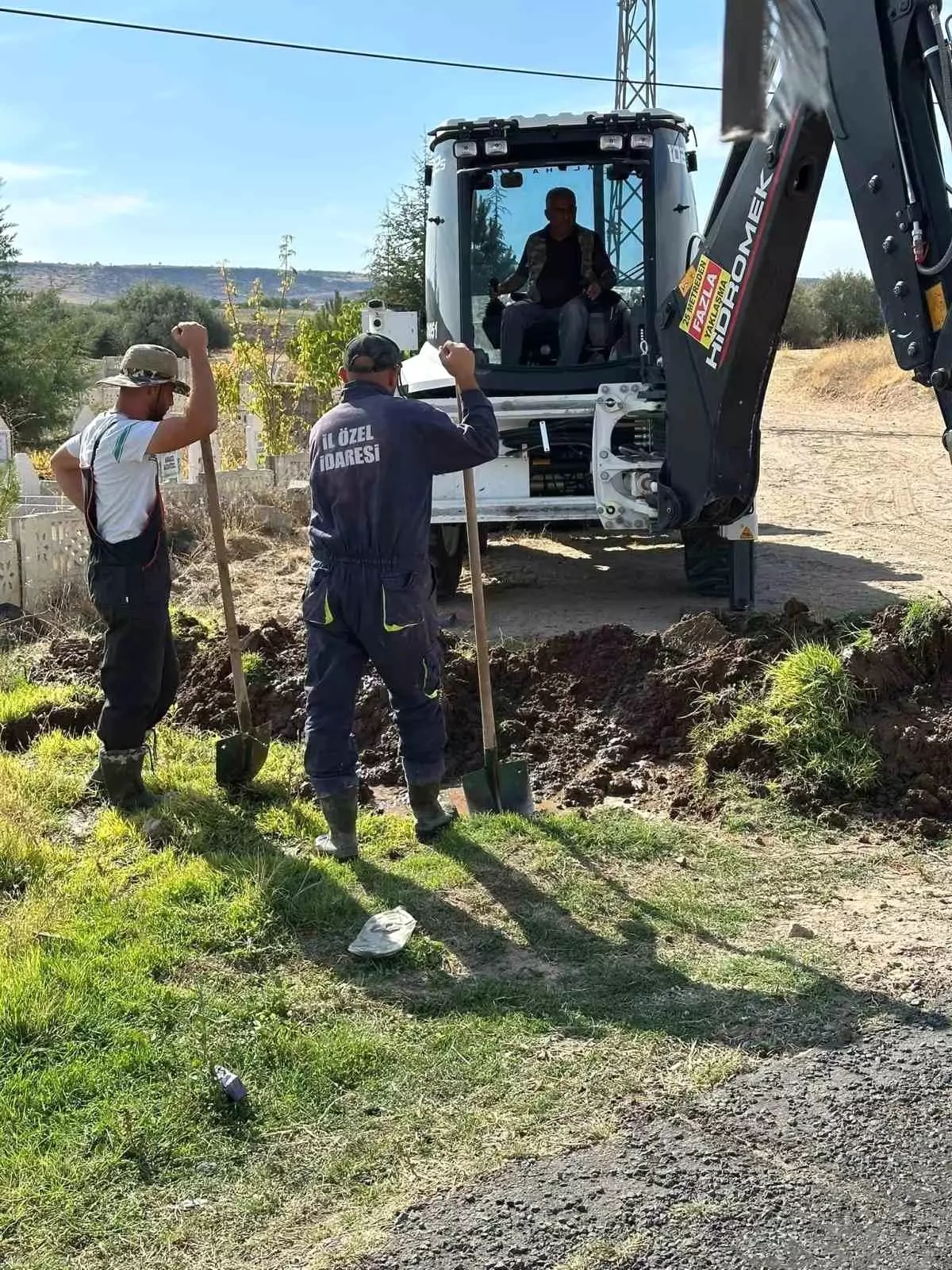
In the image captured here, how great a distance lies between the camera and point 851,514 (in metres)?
13.5

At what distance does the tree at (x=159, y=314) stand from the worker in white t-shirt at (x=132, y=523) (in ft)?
108

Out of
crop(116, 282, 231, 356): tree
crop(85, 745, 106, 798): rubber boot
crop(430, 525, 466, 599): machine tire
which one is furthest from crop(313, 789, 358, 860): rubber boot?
crop(116, 282, 231, 356): tree

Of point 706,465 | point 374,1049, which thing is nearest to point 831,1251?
point 374,1049

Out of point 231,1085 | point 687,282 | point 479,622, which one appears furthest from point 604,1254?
point 687,282

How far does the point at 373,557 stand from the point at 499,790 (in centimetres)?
127

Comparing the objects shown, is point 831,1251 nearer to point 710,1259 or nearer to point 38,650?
point 710,1259

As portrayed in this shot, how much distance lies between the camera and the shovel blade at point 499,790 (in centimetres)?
568

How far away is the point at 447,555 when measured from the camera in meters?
9.41

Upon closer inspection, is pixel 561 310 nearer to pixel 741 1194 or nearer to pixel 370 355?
pixel 370 355

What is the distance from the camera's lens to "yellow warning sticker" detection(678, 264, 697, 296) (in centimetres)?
707

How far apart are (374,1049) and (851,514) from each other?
10937 millimetres

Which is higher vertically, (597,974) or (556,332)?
(556,332)

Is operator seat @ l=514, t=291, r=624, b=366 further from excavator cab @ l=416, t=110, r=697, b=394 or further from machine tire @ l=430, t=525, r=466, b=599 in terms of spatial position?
machine tire @ l=430, t=525, r=466, b=599

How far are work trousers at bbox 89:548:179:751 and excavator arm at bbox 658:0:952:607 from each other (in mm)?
3166
